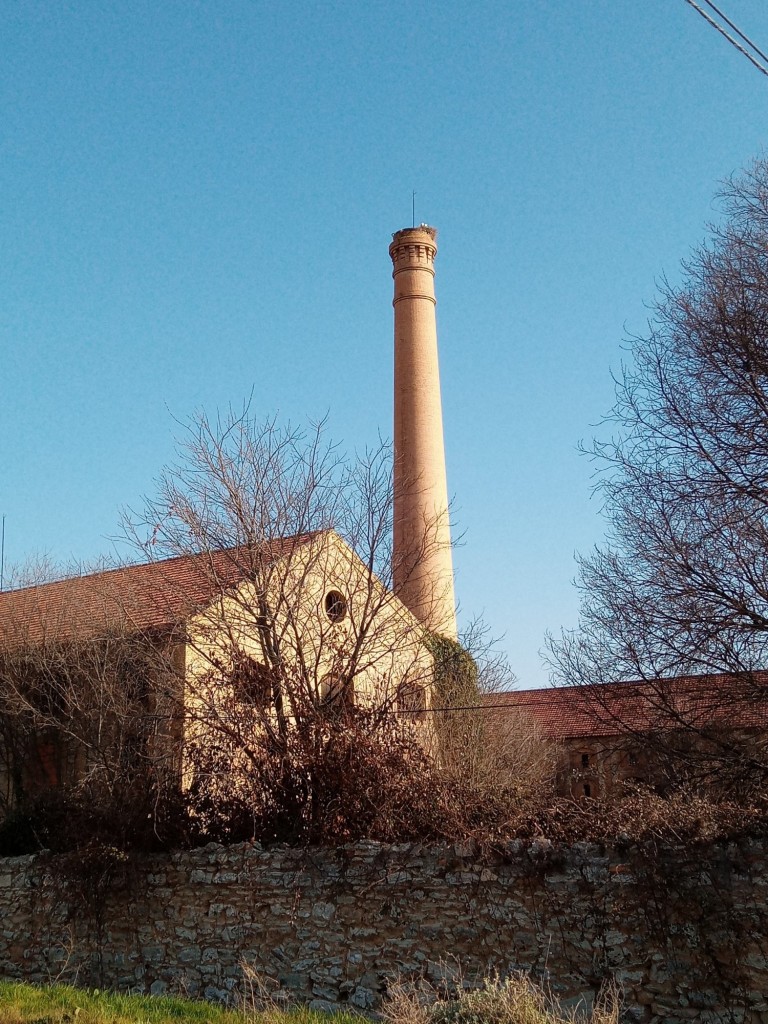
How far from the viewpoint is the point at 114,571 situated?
17594 mm

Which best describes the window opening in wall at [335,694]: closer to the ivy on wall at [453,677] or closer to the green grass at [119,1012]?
the ivy on wall at [453,677]

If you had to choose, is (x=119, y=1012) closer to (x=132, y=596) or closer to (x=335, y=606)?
(x=335, y=606)

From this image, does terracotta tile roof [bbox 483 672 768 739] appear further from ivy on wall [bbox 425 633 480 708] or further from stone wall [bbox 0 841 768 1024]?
ivy on wall [bbox 425 633 480 708]

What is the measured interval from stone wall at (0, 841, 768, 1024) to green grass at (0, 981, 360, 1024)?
3.92 ft

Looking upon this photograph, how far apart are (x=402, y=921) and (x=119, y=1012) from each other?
3.04 m

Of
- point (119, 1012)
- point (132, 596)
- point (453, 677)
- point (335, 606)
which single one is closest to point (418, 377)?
point (453, 677)

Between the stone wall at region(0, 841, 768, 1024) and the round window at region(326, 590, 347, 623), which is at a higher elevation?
the round window at region(326, 590, 347, 623)

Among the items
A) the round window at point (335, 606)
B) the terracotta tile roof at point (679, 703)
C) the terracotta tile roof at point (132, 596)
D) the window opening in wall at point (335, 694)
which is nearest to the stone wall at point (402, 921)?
the window opening in wall at point (335, 694)

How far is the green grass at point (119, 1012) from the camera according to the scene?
7.43 m

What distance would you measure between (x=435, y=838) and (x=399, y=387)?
72.6 feet

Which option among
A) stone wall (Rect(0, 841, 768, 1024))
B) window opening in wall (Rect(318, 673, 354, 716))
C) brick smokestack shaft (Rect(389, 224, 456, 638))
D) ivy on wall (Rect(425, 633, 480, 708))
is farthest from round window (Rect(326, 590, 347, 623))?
brick smokestack shaft (Rect(389, 224, 456, 638))

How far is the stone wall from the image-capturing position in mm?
8398

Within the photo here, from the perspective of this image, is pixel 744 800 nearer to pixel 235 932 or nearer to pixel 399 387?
pixel 235 932

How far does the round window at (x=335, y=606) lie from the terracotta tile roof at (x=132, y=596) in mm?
830
